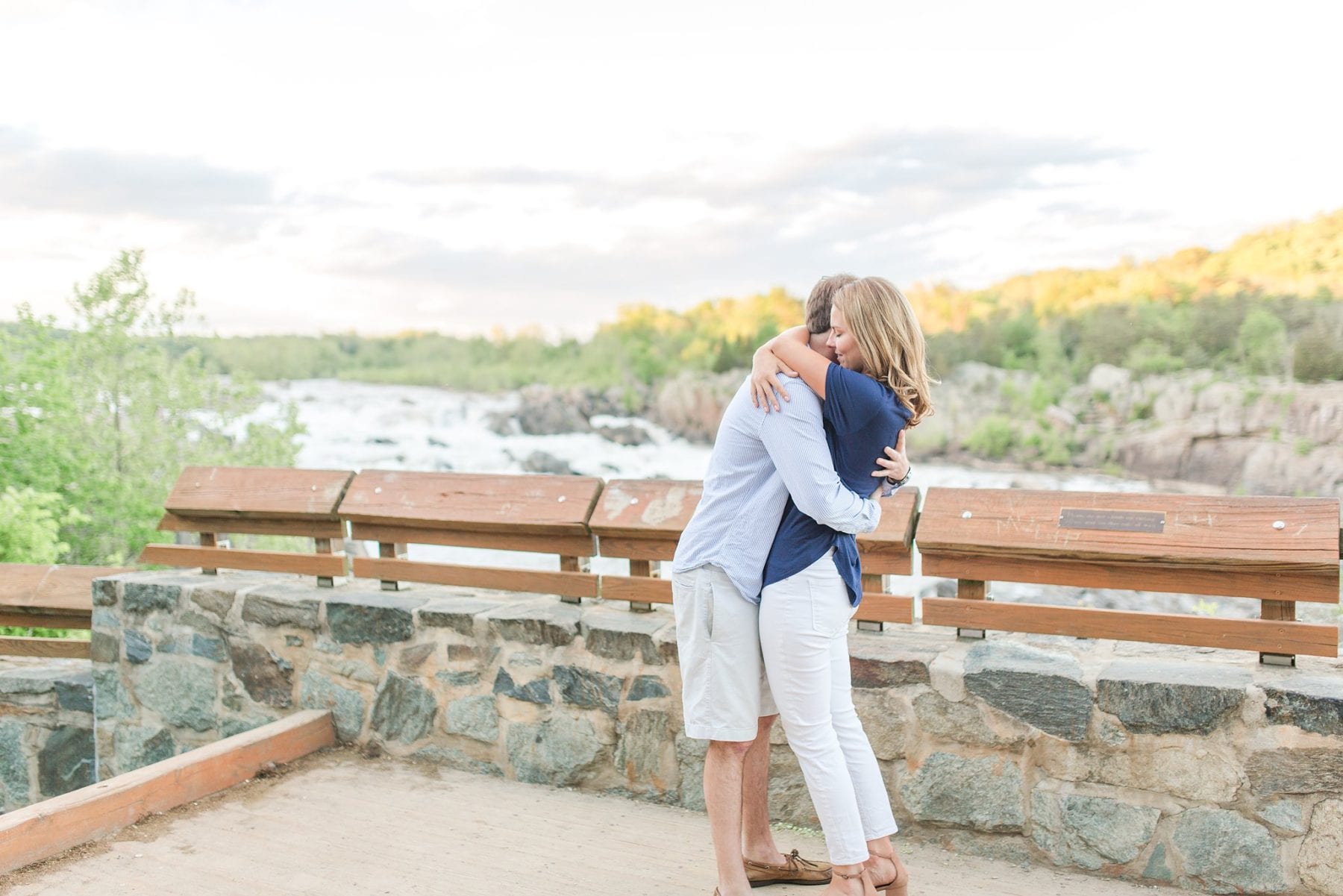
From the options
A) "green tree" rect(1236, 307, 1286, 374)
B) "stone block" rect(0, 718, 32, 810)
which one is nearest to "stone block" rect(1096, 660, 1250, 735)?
"stone block" rect(0, 718, 32, 810)

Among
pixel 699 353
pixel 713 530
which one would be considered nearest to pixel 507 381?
pixel 699 353

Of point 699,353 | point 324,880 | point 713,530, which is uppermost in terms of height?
point 699,353

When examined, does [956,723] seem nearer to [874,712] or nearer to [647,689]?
[874,712]

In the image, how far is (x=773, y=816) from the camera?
2.94 meters

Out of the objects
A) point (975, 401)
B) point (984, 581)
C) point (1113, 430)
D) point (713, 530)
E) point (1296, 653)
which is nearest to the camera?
point (713, 530)

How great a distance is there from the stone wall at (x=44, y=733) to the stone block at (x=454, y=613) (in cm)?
200

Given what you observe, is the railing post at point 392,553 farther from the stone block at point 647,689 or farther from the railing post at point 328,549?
the stone block at point 647,689

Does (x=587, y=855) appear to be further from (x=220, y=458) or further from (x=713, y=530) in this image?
(x=220, y=458)

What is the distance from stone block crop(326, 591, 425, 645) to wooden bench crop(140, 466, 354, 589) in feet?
0.78

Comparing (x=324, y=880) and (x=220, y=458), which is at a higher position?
(x=220, y=458)

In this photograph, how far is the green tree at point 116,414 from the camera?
8391mm

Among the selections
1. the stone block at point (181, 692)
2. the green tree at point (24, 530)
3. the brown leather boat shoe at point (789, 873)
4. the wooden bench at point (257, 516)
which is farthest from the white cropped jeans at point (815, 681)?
the green tree at point (24, 530)

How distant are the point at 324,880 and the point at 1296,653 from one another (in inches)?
102

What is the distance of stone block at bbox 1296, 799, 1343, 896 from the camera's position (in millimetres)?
2332
